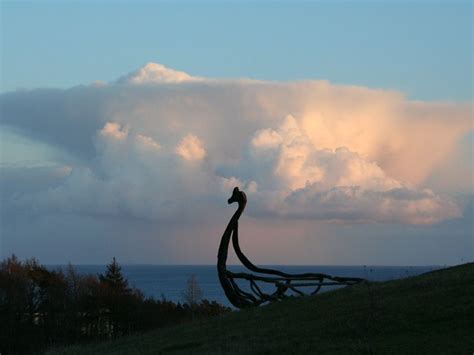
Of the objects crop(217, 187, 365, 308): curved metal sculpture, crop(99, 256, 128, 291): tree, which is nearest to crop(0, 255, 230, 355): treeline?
crop(99, 256, 128, 291): tree

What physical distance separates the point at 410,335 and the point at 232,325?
6244mm

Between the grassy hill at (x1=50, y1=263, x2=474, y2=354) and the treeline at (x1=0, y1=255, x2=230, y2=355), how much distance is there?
64.7ft

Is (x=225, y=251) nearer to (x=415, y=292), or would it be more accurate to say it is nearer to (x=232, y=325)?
(x=232, y=325)

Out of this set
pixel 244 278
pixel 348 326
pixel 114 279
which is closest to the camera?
pixel 348 326

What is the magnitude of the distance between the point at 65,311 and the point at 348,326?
99.7ft

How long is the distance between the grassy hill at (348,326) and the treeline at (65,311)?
19730mm

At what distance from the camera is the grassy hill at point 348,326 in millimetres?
17016

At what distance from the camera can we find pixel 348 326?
19.0m

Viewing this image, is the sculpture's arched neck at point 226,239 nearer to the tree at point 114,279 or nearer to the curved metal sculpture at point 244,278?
the curved metal sculpture at point 244,278

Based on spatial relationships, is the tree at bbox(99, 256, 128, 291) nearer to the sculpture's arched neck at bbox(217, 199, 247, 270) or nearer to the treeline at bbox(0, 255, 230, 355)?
the treeline at bbox(0, 255, 230, 355)

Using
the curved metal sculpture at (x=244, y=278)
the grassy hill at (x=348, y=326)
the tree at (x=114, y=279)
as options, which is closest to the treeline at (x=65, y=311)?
the tree at (x=114, y=279)

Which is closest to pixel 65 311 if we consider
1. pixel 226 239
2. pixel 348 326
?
pixel 226 239

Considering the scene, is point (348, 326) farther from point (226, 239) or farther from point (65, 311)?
point (65, 311)

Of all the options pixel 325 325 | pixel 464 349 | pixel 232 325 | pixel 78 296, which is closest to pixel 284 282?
pixel 232 325
